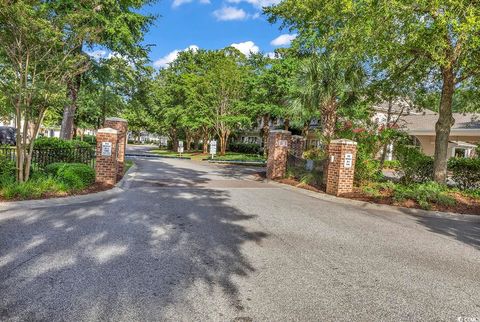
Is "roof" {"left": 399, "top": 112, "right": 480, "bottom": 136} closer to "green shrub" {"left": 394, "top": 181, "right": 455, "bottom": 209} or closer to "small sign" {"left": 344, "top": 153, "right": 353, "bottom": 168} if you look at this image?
"small sign" {"left": 344, "top": 153, "right": 353, "bottom": 168}

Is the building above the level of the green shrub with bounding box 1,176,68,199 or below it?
above

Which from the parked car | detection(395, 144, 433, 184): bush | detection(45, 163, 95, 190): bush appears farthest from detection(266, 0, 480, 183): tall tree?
the parked car

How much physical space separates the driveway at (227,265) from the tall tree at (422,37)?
4671mm

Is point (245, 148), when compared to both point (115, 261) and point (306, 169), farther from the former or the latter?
point (115, 261)

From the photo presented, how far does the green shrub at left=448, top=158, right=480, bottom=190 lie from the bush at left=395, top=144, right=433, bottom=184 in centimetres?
105

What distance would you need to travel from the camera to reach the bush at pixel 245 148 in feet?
143

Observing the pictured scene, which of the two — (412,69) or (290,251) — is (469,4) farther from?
(290,251)

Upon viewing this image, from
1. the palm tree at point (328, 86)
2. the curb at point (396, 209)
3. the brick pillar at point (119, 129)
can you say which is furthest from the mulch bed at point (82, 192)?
the palm tree at point (328, 86)

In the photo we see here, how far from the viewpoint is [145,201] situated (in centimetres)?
885

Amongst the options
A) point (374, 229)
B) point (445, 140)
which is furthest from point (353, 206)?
point (445, 140)

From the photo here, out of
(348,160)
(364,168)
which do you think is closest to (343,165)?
(348,160)

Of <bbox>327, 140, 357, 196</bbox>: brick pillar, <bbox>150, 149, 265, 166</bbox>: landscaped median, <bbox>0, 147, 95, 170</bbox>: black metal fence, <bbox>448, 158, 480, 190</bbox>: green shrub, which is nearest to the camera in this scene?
<bbox>0, 147, 95, 170</bbox>: black metal fence

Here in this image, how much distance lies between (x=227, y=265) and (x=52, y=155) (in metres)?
9.87

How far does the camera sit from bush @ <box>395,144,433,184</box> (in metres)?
11.9
